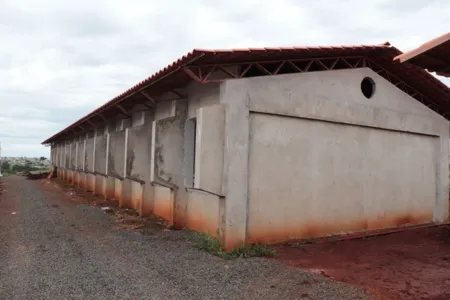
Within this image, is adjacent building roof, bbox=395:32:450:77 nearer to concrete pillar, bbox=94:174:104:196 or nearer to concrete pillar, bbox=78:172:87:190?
concrete pillar, bbox=94:174:104:196

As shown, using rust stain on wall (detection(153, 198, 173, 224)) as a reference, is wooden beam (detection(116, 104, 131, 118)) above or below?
above

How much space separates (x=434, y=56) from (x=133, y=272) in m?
5.36

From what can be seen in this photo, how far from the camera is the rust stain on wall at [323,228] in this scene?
7.80 metres

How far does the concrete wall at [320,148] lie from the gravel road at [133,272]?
1220 mm

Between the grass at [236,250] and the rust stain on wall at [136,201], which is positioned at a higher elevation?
the rust stain on wall at [136,201]

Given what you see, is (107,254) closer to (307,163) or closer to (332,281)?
(332,281)

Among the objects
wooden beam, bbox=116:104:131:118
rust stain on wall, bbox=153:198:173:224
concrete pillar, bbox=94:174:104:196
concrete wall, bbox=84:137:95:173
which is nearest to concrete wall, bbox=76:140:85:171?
concrete wall, bbox=84:137:95:173

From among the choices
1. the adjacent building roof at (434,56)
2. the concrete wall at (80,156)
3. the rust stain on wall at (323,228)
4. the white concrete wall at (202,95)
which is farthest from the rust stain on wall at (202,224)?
the concrete wall at (80,156)

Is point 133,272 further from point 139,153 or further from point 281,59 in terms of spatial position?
point 139,153

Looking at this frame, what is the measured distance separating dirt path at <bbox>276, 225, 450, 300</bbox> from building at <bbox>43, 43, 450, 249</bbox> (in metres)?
0.72

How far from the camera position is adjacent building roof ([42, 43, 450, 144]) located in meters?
6.98

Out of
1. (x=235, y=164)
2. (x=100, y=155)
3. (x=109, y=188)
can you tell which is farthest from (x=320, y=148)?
(x=100, y=155)

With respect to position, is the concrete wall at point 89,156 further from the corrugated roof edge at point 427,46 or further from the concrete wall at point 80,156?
the corrugated roof edge at point 427,46

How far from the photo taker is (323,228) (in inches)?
347
